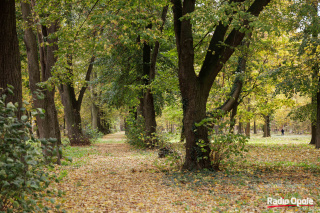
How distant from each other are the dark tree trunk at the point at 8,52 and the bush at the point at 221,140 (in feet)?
14.6

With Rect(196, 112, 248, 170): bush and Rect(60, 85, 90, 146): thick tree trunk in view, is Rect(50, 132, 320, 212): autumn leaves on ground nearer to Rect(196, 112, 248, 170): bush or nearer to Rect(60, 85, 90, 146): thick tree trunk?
Rect(196, 112, 248, 170): bush

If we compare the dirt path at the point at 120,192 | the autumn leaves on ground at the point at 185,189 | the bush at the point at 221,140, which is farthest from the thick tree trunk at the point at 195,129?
the dirt path at the point at 120,192

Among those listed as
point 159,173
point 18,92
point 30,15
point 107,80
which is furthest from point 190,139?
point 107,80

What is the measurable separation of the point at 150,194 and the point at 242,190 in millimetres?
2072

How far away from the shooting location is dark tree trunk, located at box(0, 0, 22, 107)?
173 inches

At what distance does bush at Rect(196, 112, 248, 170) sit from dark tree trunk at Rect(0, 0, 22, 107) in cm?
446

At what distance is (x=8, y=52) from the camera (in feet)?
14.6

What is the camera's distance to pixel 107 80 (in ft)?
60.2

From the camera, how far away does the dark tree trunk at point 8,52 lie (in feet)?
14.4

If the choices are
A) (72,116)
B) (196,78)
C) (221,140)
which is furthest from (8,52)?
(72,116)

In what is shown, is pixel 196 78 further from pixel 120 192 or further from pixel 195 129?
pixel 120 192

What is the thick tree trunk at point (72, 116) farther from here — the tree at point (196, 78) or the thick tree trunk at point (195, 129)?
the thick tree trunk at point (195, 129)

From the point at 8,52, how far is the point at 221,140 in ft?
17.4

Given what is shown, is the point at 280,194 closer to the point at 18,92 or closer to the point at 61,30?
the point at 18,92
